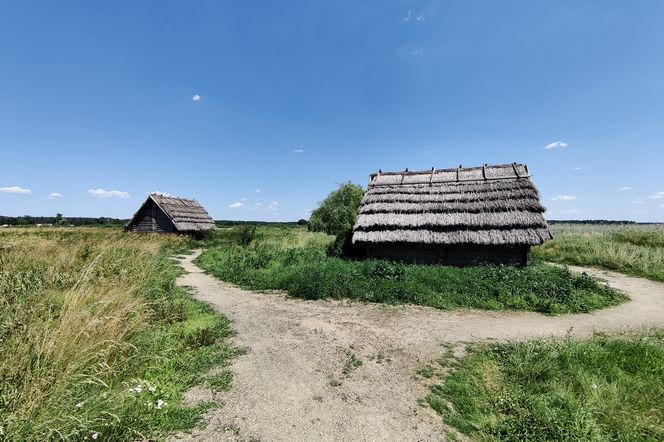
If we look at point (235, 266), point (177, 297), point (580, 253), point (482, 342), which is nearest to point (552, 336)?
point (482, 342)

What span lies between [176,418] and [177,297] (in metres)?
5.42

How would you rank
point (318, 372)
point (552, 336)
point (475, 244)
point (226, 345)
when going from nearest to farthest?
point (318, 372)
point (226, 345)
point (552, 336)
point (475, 244)

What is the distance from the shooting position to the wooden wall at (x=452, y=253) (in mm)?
12961

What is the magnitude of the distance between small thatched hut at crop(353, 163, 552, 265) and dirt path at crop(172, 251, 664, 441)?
4.15 m

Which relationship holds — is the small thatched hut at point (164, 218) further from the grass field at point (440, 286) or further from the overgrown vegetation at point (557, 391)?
the overgrown vegetation at point (557, 391)

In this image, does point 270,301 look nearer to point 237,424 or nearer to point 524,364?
point 237,424

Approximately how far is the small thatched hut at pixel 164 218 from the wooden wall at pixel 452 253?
18.1 m

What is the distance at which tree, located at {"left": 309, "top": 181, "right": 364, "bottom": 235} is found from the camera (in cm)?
3506

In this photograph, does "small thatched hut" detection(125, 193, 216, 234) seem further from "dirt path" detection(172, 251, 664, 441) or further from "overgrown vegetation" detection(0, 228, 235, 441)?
"overgrown vegetation" detection(0, 228, 235, 441)

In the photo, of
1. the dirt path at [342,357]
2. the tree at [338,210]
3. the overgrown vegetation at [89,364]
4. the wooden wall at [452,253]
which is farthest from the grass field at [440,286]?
the tree at [338,210]

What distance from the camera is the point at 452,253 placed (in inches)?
546

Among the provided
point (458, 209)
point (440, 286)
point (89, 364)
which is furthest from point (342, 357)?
point (458, 209)

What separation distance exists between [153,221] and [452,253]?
24.6 metres

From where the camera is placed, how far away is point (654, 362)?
16.9ft
